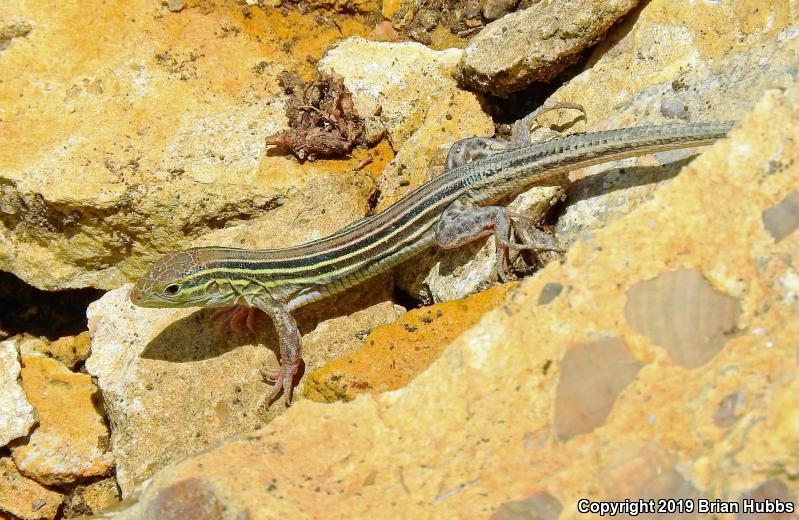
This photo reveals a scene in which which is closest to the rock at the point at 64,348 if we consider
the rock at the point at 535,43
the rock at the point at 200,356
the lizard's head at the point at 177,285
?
the rock at the point at 200,356

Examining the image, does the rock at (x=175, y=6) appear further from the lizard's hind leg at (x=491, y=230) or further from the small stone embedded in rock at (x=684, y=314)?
the small stone embedded in rock at (x=684, y=314)

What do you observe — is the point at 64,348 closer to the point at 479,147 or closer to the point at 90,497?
the point at 90,497

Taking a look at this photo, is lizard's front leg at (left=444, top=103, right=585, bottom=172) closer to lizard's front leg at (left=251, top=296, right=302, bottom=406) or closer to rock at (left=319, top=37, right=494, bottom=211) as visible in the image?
rock at (left=319, top=37, right=494, bottom=211)

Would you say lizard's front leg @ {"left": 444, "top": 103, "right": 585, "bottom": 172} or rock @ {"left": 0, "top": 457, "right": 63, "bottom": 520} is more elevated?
lizard's front leg @ {"left": 444, "top": 103, "right": 585, "bottom": 172}

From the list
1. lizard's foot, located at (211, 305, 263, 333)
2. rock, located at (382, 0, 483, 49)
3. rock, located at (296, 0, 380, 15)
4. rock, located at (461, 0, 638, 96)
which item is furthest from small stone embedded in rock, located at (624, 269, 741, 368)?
rock, located at (296, 0, 380, 15)

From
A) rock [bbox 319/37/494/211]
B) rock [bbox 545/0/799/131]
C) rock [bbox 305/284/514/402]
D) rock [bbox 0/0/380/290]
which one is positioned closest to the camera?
rock [bbox 305/284/514/402]

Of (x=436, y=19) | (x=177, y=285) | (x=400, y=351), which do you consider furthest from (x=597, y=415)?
(x=436, y=19)

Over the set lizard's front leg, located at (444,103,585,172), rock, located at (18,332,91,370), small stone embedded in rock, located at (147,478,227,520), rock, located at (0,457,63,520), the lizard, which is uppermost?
lizard's front leg, located at (444,103,585,172)
